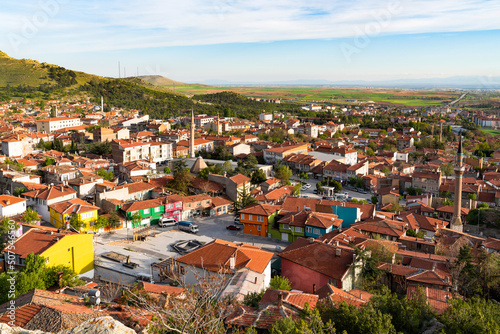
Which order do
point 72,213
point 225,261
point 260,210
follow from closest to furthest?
point 225,261 < point 72,213 < point 260,210

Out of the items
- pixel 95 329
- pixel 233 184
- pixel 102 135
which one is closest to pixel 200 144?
pixel 102 135

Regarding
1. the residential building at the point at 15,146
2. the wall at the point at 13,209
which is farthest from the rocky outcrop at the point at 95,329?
the residential building at the point at 15,146

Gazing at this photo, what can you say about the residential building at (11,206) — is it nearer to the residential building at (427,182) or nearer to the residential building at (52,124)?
the residential building at (427,182)

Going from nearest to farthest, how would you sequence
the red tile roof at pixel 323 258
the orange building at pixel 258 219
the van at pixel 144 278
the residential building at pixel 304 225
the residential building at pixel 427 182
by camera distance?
1. the red tile roof at pixel 323 258
2. the van at pixel 144 278
3. the residential building at pixel 304 225
4. the orange building at pixel 258 219
5. the residential building at pixel 427 182

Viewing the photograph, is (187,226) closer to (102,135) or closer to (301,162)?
(301,162)

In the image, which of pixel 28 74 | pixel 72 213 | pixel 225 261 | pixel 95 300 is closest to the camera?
pixel 95 300

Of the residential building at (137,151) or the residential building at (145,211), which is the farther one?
the residential building at (137,151)

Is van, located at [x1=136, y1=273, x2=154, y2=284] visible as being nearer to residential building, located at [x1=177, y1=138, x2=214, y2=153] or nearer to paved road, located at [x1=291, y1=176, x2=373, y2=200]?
paved road, located at [x1=291, y1=176, x2=373, y2=200]
